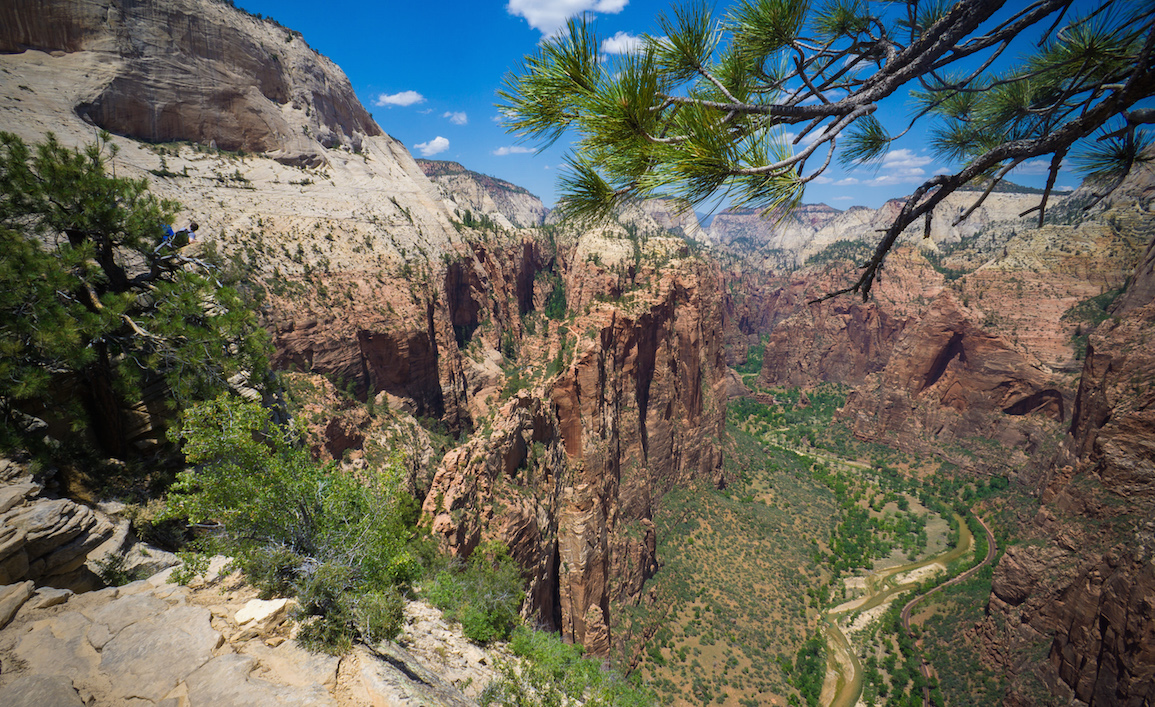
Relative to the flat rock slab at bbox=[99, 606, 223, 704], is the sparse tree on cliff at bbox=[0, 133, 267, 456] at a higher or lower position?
higher

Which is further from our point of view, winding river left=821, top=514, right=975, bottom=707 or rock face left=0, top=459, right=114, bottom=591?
winding river left=821, top=514, right=975, bottom=707

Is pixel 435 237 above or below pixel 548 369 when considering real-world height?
above

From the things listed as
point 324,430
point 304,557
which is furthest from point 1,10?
point 304,557

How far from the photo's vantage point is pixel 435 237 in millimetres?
46094

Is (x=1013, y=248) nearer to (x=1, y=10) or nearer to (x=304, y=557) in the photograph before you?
(x=304, y=557)

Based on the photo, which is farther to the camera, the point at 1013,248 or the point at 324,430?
the point at 1013,248

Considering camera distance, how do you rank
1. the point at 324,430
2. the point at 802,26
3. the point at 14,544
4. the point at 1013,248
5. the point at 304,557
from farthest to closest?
1. the point at 1013,248
2. the point at 324,430
3. the point at 304,557
4. the point at 14,544
5. the point at 802,26

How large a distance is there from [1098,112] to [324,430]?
86.2 ft

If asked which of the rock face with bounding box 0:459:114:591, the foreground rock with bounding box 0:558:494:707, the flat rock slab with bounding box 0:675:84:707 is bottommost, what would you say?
the foreground rock with bounding box 0:558:494:707

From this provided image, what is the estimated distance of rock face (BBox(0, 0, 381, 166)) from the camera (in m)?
27.2

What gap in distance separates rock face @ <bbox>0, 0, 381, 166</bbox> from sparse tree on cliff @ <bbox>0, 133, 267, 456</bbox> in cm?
2961

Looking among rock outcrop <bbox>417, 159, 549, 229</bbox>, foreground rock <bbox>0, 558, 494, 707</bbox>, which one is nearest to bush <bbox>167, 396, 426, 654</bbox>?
foreground rock <bbox>0, 558, 494, 707</bbox>

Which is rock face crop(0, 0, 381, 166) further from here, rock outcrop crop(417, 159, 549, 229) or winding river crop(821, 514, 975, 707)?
rock outcrop crop(417, 159, 549, 229)

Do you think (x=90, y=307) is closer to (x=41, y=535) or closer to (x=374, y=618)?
(x=41, y=535)
